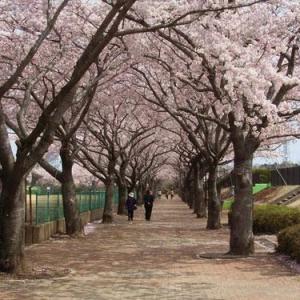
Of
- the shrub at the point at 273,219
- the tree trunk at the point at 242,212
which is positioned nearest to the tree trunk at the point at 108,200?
the shrub at the point at 273,219

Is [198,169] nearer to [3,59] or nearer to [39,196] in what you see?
[39,196]

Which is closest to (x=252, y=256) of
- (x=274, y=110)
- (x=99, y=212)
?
(x=274, y=110)

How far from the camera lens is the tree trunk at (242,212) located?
15.6 metres

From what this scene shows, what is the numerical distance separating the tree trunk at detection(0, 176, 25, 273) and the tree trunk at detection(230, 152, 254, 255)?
593 cm

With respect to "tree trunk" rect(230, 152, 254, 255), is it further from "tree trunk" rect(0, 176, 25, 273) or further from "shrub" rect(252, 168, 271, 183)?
"shrub" rect(252, 168, 271, 183)

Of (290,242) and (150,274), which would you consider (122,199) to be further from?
(150,274)

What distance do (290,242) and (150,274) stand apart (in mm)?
3785

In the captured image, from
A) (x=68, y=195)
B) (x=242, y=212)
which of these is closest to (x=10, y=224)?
(x=242, y=212)

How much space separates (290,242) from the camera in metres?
14.4

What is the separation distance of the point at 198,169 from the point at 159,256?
2564 cm

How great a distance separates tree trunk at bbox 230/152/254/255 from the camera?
51.1 ft

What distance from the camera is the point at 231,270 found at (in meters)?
13.0

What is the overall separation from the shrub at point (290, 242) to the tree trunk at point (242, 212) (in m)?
0.78

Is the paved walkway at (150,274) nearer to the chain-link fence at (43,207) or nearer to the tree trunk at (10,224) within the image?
the tree trunk at (10,224)
